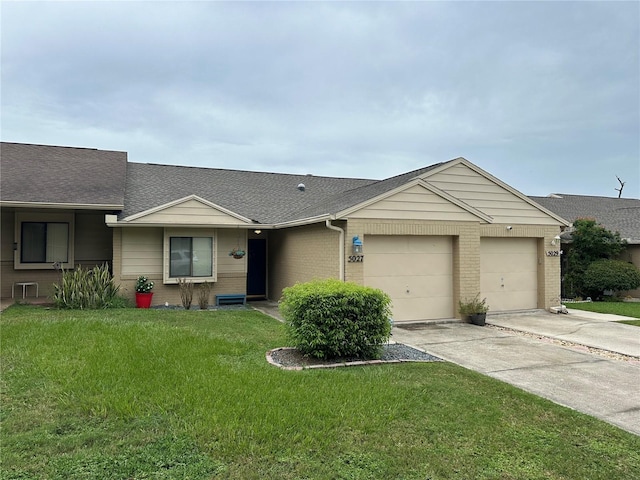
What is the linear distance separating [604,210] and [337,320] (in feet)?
70.2

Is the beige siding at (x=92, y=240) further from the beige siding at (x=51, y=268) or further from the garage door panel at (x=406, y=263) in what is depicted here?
the garage door panel at (x=406, y=263)

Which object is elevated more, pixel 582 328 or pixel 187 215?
pixel 187 215

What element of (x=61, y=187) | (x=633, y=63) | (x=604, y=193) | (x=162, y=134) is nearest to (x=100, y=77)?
(x=61, y=187)

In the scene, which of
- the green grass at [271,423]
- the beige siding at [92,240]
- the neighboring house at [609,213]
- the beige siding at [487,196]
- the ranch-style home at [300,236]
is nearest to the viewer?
the green grass at [271,423]

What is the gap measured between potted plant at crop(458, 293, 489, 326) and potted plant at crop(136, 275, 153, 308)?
8309 mm

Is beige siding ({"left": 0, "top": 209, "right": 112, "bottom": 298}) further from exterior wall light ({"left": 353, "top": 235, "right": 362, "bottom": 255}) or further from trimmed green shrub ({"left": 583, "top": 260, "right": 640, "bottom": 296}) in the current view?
trimmed green shrub ({"left": 583, "top": 260, "right": 640, "bottom": 296})

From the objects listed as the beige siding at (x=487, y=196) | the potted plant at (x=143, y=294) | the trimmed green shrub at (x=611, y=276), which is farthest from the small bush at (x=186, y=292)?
the trimmed green shrub at (x=611, y=276)

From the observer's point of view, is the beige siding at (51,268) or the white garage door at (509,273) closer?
the white garage door at (509,273)

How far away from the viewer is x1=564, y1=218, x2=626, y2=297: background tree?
1641cm


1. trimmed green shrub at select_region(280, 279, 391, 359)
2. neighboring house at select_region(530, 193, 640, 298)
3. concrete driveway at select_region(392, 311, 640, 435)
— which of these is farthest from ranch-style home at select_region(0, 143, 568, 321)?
neighboring house at select_region(530, 193, 640, 298)

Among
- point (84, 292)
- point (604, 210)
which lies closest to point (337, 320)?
point (84, 292)

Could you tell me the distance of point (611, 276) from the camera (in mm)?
15492

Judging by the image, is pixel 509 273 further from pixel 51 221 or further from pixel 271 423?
pixel 51 221

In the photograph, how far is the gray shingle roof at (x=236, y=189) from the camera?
1367 centimetres
